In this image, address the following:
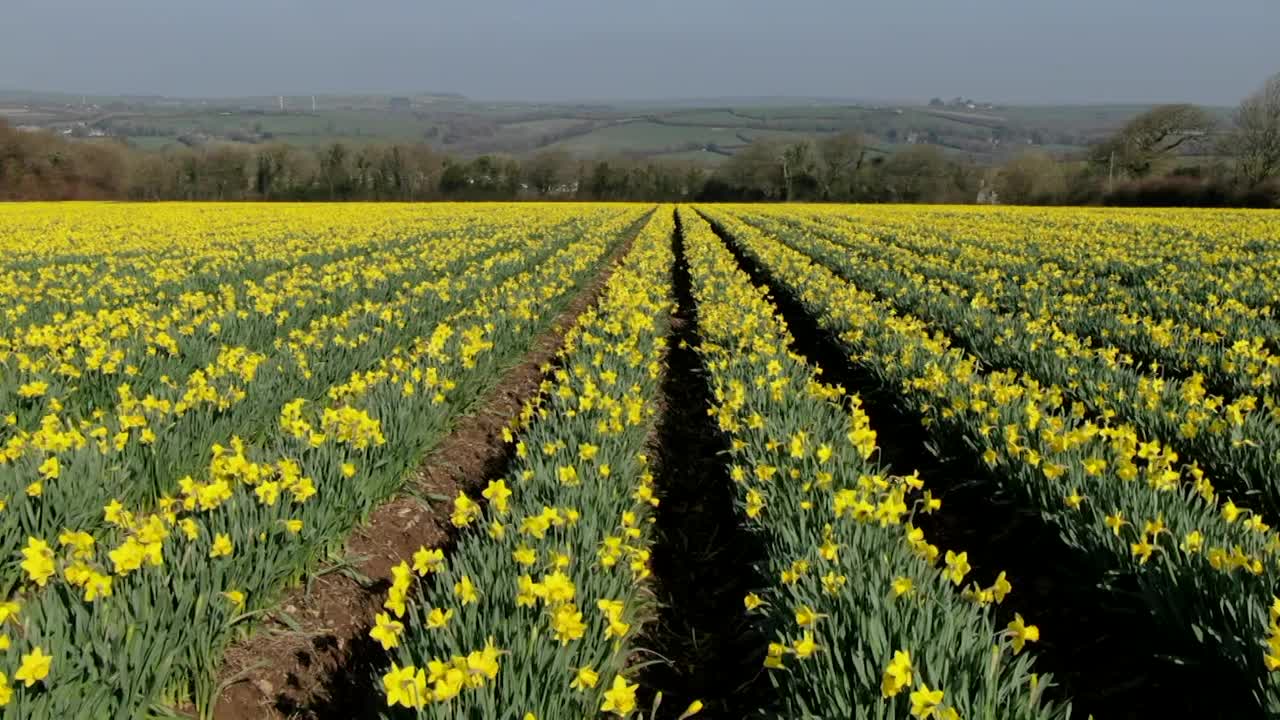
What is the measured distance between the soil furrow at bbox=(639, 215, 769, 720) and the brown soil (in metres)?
1.30

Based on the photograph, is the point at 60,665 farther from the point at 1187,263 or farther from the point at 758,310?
the point at 1187,263

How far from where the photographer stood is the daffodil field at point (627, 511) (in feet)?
8.51

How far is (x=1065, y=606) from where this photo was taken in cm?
409

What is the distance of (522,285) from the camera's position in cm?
1200

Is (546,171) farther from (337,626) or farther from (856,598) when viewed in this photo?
(856,598)

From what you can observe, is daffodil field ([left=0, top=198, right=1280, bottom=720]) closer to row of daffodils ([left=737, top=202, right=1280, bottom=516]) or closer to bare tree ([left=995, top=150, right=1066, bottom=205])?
row of daffodils ([left=737, top=202, right=1280, bottom=516])

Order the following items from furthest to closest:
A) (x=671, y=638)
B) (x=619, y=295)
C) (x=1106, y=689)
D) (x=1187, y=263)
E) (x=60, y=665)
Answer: (x=1187, y=263), (x=619, y=295), (x=671, y=638), (x=1106, y=689), (x=60, y=665)

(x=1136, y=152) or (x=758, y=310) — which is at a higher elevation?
(x=1136, y=152)

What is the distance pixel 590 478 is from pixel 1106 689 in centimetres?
244

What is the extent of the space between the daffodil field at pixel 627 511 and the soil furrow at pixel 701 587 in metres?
0.03

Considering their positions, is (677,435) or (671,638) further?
(677,435)

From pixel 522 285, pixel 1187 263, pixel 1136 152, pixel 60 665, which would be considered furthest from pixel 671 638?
pixel 1136 152

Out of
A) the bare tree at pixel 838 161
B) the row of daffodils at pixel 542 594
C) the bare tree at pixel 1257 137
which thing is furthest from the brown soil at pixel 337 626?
the bare tree at pixel 838 161

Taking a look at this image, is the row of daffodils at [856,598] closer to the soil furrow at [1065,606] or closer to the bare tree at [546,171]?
the soil furrow at [1065,606]
